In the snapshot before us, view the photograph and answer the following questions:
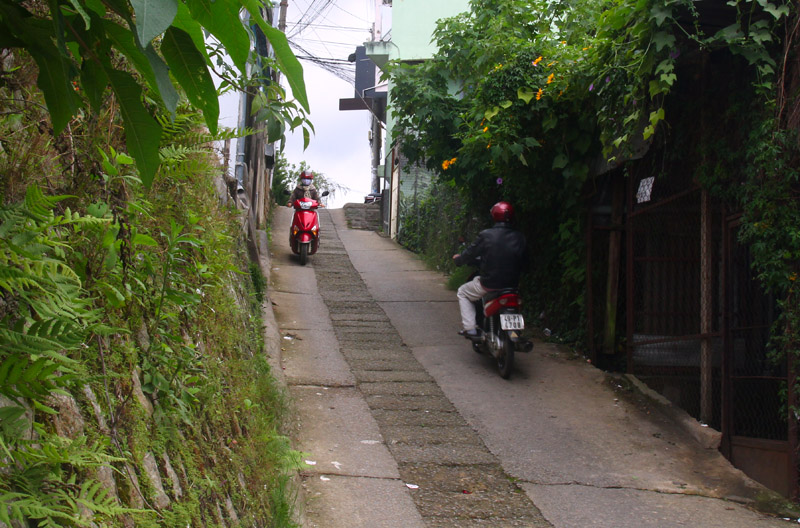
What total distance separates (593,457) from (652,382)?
6.82 ft

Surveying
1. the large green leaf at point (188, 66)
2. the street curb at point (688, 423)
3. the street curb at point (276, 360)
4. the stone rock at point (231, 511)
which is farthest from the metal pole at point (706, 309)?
the large green leaf at point (188, 66)

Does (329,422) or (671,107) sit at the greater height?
(671,107)

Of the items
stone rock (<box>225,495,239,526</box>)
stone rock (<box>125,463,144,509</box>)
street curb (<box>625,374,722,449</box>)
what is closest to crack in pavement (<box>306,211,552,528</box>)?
stone rock (<box>225,495,239,526</box>)

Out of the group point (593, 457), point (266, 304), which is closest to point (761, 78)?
point (593, 457)

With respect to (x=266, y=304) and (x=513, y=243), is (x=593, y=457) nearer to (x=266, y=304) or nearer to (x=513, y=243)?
(x=513, y=243)

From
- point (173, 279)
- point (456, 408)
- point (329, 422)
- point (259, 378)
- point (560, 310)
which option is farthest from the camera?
point (560, 310)

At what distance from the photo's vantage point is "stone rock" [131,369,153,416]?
2.71 m

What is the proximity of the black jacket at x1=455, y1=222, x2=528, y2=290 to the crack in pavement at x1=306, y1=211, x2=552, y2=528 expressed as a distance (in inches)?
47.5

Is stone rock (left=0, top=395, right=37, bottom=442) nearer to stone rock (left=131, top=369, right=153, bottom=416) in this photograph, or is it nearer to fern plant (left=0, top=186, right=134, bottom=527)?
fern plant (left=0, top=186, right=134, bottom=527)

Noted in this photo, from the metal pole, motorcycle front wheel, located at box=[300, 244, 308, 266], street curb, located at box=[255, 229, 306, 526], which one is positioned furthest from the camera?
motorcycle front wheel, located at box=[300, 244, 308, 266]

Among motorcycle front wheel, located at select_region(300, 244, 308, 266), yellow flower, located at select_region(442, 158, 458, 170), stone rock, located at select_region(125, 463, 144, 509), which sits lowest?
stone rock, located at select_region(125, 463, 144, 509)

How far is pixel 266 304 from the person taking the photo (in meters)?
9.30

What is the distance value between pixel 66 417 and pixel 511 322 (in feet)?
18.5

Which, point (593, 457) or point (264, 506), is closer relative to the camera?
point (264, 506)
